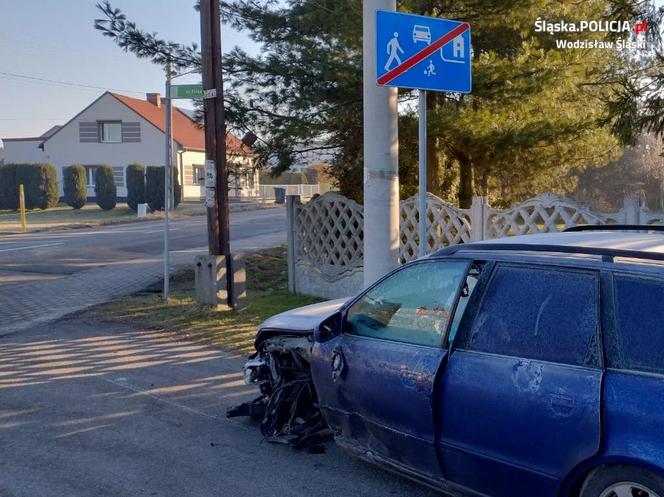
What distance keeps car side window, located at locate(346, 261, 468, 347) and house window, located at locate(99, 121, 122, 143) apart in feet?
172

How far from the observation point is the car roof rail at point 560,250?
3.69 metres

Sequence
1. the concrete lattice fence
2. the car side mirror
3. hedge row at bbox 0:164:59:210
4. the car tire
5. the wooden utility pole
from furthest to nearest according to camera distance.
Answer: hedge row at bbox 0:164:59:210, the wooden utility pole, the concrete lattice fence, the car side mirror, the car tire

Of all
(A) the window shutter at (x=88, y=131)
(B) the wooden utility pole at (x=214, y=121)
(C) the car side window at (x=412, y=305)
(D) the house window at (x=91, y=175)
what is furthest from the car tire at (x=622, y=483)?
(A) the window shutter at (x=88, y=131)

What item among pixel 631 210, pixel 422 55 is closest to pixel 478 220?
pixel 631 210

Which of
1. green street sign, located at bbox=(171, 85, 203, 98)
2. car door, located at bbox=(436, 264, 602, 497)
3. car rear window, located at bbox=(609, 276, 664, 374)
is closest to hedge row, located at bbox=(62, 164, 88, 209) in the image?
green street sign, located at bbox=(171, 85, 203, 98)

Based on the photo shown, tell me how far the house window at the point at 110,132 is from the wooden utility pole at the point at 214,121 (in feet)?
150

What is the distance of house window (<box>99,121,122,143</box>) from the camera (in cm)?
5438

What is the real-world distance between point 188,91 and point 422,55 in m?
5.24

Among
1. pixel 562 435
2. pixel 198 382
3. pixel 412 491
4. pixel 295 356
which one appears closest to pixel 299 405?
pixel 295 356

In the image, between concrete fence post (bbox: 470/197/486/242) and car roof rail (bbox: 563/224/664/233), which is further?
concrete fence post (bbox: 470/197/486/242)

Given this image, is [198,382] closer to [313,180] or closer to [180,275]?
[180,275]

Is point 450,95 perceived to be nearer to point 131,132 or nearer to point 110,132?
point 131,132

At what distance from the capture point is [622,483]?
3.37 metres

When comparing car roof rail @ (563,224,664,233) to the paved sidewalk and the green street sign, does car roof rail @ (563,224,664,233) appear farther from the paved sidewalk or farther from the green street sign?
the paved sidewalk
